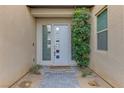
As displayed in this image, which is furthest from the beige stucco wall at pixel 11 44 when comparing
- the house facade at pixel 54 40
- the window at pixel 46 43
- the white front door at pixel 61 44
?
the white front door at pixel 61 44

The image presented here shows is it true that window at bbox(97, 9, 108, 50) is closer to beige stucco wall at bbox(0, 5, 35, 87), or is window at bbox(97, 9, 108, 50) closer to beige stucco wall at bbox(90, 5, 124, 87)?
beige stucco wall at bbox(90, 5, 124, 87)

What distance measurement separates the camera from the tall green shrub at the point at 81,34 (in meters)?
7.84

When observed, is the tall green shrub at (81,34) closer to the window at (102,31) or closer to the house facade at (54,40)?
the house facade at (54,40)

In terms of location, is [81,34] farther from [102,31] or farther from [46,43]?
[46,43]

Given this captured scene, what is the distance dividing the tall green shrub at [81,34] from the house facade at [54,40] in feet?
0.87

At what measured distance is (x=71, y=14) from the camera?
8.11 metres

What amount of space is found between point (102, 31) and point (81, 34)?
6.05 ft

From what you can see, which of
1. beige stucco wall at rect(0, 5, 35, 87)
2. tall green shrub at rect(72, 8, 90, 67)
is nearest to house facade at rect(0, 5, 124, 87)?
beige stucco wall at rect(0, 5, 35, 87)

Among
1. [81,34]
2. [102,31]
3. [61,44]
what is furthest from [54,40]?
[102,31]

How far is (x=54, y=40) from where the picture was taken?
9.32m

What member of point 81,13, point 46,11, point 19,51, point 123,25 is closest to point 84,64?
point 81,13

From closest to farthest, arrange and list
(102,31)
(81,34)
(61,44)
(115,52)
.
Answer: (115,52)
(102,31)
(81,34)
(61,44)

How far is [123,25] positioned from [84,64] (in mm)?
4266

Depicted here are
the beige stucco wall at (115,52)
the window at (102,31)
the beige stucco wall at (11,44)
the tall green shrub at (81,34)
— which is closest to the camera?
the beige stucco wall at (115,52)
